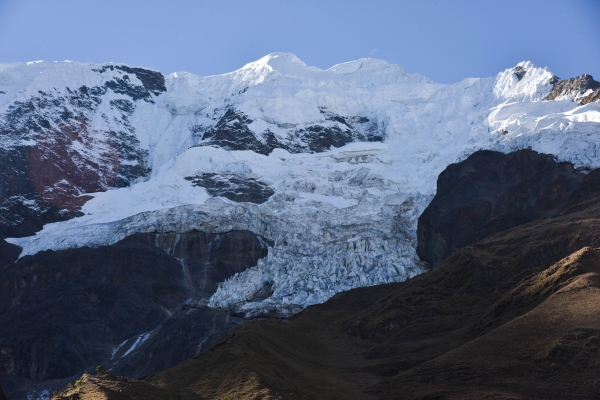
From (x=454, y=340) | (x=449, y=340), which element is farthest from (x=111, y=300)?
(x=454, y=340)

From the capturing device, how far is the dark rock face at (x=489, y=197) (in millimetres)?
149600

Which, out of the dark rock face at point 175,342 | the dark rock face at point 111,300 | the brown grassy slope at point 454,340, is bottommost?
the brown grassy slope at point 454,340

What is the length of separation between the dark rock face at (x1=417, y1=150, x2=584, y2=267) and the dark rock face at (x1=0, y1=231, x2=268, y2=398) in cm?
4029

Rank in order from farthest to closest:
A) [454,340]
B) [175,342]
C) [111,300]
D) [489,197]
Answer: [489,197]
[111,300]
[175,342]
[454,340]

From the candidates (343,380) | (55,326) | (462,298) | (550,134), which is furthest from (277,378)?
(550,134)

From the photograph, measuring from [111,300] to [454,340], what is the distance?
9110 cm

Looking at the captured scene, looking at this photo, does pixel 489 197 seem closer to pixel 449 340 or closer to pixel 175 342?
pixel 175 342

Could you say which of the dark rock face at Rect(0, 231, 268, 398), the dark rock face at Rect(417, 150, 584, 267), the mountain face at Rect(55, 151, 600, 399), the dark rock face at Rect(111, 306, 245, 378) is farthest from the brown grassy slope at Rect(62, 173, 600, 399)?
the dark rock face at Rect(0, 231, 268, 398)

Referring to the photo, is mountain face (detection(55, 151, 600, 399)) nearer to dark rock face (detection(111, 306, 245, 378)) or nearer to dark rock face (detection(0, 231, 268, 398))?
dark rock face (detection(111, 306, 245, 378))

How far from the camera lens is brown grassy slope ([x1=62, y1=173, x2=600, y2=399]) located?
6259cm

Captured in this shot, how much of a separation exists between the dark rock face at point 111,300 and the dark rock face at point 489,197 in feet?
132

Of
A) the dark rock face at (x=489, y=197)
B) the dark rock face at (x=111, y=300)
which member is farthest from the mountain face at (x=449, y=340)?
the dark rock face at (x=111, y=300)

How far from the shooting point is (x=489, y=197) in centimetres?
16688

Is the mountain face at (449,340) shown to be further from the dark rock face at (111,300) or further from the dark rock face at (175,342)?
the dark rock face at (111,300)
